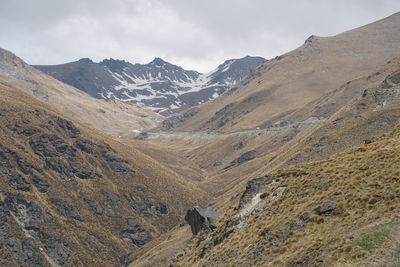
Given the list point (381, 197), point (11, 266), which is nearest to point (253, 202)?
point (381, 197)

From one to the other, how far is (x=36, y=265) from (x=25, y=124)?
185ft

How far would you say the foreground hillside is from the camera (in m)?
19.6

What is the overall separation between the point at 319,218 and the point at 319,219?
0.35 ft

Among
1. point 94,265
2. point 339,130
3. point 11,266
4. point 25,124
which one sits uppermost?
point 25,124

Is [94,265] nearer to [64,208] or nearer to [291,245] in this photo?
[64,208]

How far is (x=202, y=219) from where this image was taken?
40.1m

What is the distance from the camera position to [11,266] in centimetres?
7788

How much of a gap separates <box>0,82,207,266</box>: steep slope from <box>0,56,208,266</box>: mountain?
0.76ft

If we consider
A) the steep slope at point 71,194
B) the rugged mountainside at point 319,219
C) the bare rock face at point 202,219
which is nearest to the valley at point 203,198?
the rugged mountainside at point 319,219

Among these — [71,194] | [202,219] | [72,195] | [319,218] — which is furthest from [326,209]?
[71,194]

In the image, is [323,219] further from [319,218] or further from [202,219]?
[202,219]

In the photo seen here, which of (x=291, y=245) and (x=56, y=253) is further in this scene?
(x=56, y=253)

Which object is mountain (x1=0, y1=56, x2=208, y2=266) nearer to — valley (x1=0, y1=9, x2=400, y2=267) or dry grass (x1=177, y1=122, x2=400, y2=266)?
valley (x1=0, y1=9, x2=400, y2=267)

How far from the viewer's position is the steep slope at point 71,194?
3484 inches
